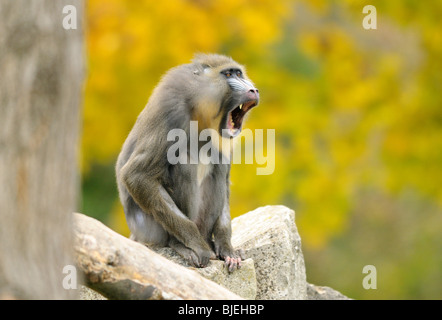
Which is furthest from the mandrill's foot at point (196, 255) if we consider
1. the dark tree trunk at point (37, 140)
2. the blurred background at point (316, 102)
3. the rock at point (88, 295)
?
the blurred background at point (316, 102)

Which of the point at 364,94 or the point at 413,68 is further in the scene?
the point at 413,68

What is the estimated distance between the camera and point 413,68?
11.2 m

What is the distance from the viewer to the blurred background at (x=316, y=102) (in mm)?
9922

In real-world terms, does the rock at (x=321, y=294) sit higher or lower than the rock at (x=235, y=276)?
lower

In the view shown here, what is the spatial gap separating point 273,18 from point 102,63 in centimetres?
289

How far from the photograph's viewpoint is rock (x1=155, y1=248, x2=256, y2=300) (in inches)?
233

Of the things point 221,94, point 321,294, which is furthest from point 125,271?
point 321,294

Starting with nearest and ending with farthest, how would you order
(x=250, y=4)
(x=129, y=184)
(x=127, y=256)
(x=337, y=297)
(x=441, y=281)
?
(x=127, y=256)
(x=129, y=184)
(x=337, y=297)
(x=250, y=4)
(x=441, y=281)

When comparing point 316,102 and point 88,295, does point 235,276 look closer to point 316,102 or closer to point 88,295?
point 88,295

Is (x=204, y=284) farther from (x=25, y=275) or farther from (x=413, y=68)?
(x=413, y=68)

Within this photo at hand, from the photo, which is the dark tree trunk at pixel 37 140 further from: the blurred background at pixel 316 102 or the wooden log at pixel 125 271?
the blurred background at pixel 316 102

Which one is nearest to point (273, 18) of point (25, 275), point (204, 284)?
point (204, 284)

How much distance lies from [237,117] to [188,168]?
805 mm

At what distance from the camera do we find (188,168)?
611cm
